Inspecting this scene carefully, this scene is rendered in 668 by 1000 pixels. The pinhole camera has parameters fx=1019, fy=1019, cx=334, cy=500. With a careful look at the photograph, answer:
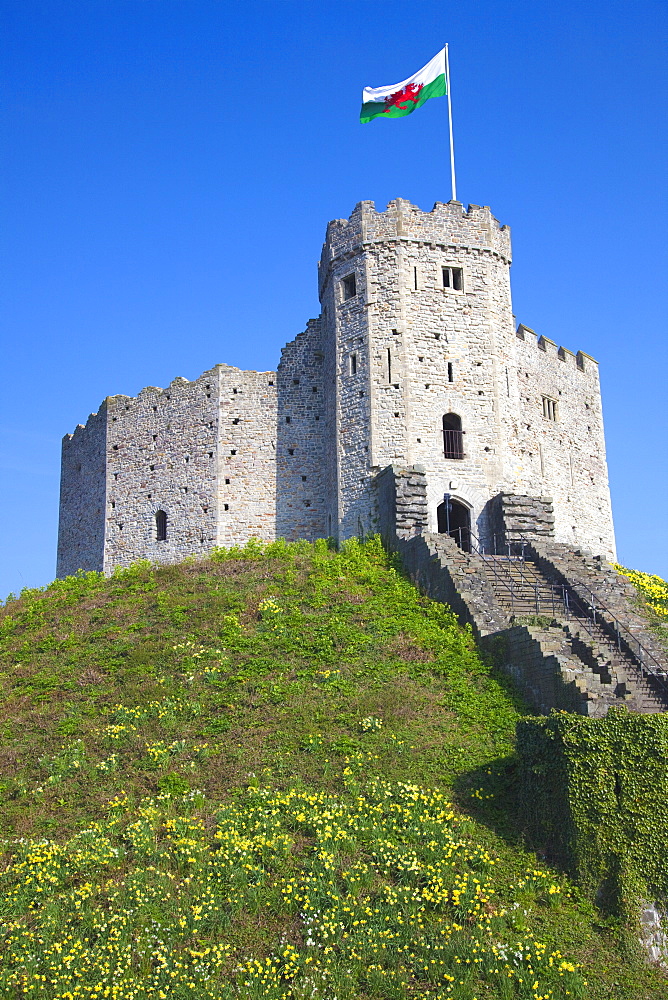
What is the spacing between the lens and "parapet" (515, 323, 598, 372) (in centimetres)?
3516

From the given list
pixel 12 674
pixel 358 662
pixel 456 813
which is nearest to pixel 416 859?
pixel 456 813

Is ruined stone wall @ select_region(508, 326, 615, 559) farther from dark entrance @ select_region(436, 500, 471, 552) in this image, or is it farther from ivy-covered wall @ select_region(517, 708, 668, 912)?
ivy-covered wall @ select_region(517, 708, 668, 912)

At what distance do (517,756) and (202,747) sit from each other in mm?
5058

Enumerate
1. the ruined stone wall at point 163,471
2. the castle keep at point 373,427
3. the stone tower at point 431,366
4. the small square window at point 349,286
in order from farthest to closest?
the ruined stone wall at point 163,471 → the small square window at point 349,286 → the castle keep at point 373,427 → the stone tower at point 431,366

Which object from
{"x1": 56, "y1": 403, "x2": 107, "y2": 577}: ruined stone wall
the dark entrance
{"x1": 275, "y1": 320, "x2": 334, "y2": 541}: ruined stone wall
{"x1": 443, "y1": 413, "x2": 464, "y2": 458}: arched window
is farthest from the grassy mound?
{"x1": 56, "y1": 403, "x2": 107, "y2": 577}: ruined stone wall

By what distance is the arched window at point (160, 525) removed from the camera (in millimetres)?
34531

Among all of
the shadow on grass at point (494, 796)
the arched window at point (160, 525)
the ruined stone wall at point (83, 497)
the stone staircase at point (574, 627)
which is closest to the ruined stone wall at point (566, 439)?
the stone staircase at point (574, 627)

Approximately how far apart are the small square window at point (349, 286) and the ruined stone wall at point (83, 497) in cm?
1093

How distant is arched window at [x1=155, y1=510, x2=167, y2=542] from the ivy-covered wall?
2188 centimetres

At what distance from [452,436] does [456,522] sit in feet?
8.35

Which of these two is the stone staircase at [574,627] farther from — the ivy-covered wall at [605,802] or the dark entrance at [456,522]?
the dark entrance at [456,522]

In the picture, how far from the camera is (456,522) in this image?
97.2 feet

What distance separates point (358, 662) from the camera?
1928 cm

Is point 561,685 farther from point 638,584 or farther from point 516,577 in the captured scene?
point 638,584
